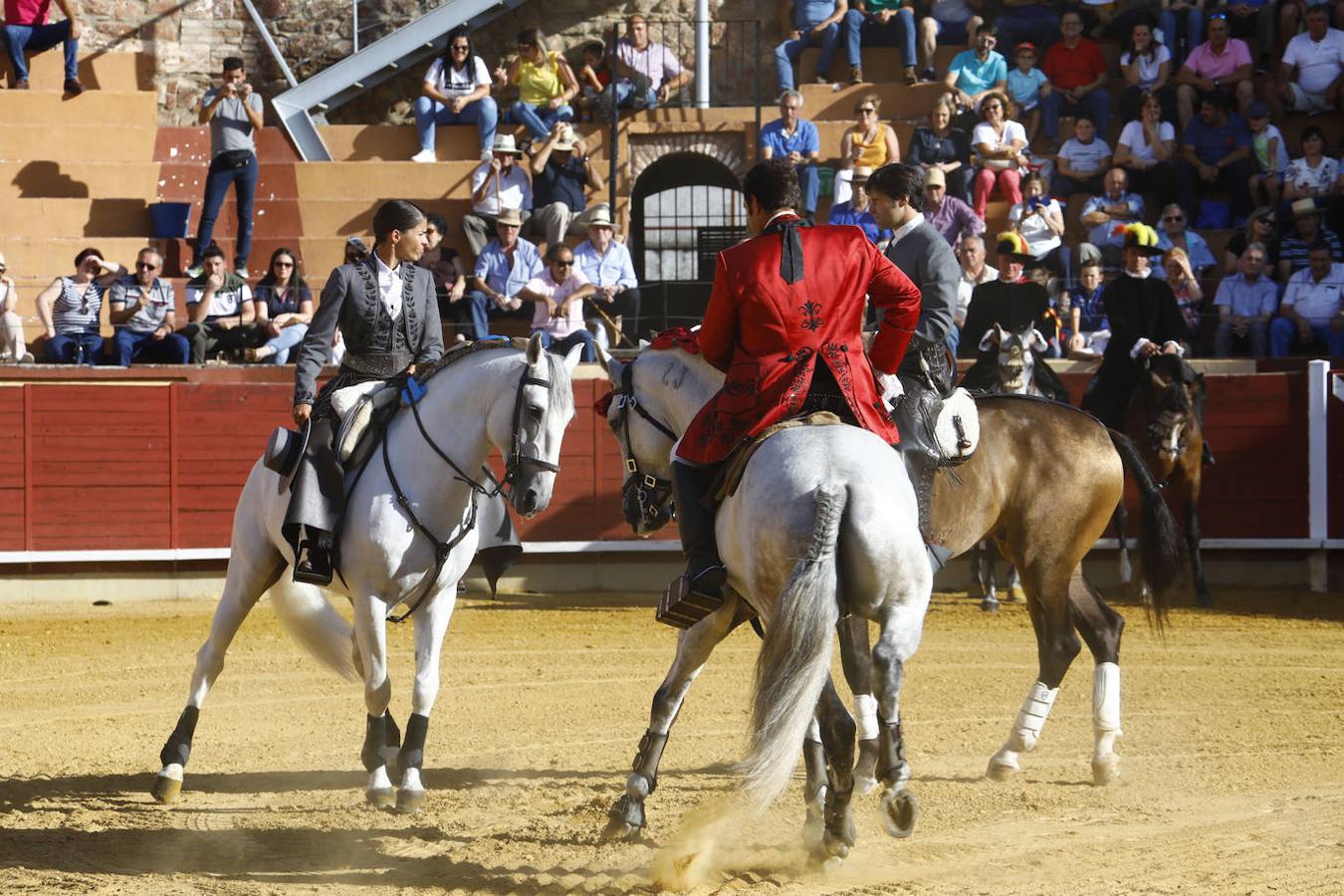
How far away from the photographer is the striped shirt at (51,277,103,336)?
1251cm

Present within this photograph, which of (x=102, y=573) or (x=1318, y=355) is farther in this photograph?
(x=1318, y=355)

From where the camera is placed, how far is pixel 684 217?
705 inches

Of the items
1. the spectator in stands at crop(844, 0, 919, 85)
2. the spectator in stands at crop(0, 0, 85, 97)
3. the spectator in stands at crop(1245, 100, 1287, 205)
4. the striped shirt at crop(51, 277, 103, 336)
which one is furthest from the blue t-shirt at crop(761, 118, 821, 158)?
the spectator in stands at crop(0, 0, 85, 97)

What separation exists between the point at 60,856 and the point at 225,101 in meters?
10.9

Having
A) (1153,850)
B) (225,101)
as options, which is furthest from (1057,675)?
(225,101)

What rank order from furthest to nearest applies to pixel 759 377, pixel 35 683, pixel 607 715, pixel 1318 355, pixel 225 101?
pixel 225 101 < pixel 1318 355 < pixel 35 683 < pixel 607 715 < pixel 759 377

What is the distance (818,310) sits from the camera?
4832mm

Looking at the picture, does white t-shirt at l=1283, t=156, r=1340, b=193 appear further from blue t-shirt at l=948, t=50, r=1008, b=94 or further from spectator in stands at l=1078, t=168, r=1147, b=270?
blue t-shirt at l=948, t=50, r=1008, b=94

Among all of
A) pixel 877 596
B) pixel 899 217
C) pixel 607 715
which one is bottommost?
pixel 607 715

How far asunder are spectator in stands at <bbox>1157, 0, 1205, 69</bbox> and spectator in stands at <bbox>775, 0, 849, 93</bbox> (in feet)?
9.97

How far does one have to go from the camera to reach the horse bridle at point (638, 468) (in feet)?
18.4

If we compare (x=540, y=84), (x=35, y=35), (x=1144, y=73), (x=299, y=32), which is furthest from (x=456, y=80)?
(x=1144, y=73)

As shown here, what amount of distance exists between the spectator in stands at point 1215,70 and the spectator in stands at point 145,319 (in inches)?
354

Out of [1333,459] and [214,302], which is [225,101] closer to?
[214,302]
